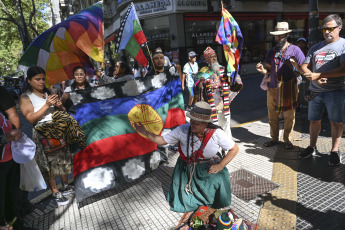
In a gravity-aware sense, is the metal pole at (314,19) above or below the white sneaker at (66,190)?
above

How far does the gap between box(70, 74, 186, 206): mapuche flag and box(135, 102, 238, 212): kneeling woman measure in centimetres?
94

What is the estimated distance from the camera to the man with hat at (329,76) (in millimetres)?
3457

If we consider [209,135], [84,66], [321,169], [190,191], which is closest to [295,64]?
[321,169]

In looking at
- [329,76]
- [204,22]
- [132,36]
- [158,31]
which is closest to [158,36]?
[158,31]

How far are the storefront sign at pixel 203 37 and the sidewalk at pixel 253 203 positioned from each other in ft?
40.5

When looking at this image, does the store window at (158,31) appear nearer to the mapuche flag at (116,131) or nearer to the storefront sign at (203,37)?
the storefront sign at (203,37)

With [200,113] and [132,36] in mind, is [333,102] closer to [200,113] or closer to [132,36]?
[200,113]

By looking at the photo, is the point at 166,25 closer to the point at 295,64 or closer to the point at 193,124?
the point at 295,64

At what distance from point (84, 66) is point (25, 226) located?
2.36 meters

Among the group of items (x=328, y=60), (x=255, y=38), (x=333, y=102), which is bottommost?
(x=333, y=102)

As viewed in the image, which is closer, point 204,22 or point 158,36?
point 158,36

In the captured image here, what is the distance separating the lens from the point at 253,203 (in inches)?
124

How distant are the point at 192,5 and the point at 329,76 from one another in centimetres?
1290

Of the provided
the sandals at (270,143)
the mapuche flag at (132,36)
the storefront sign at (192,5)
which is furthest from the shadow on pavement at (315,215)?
the storefront sign at (192,5)
